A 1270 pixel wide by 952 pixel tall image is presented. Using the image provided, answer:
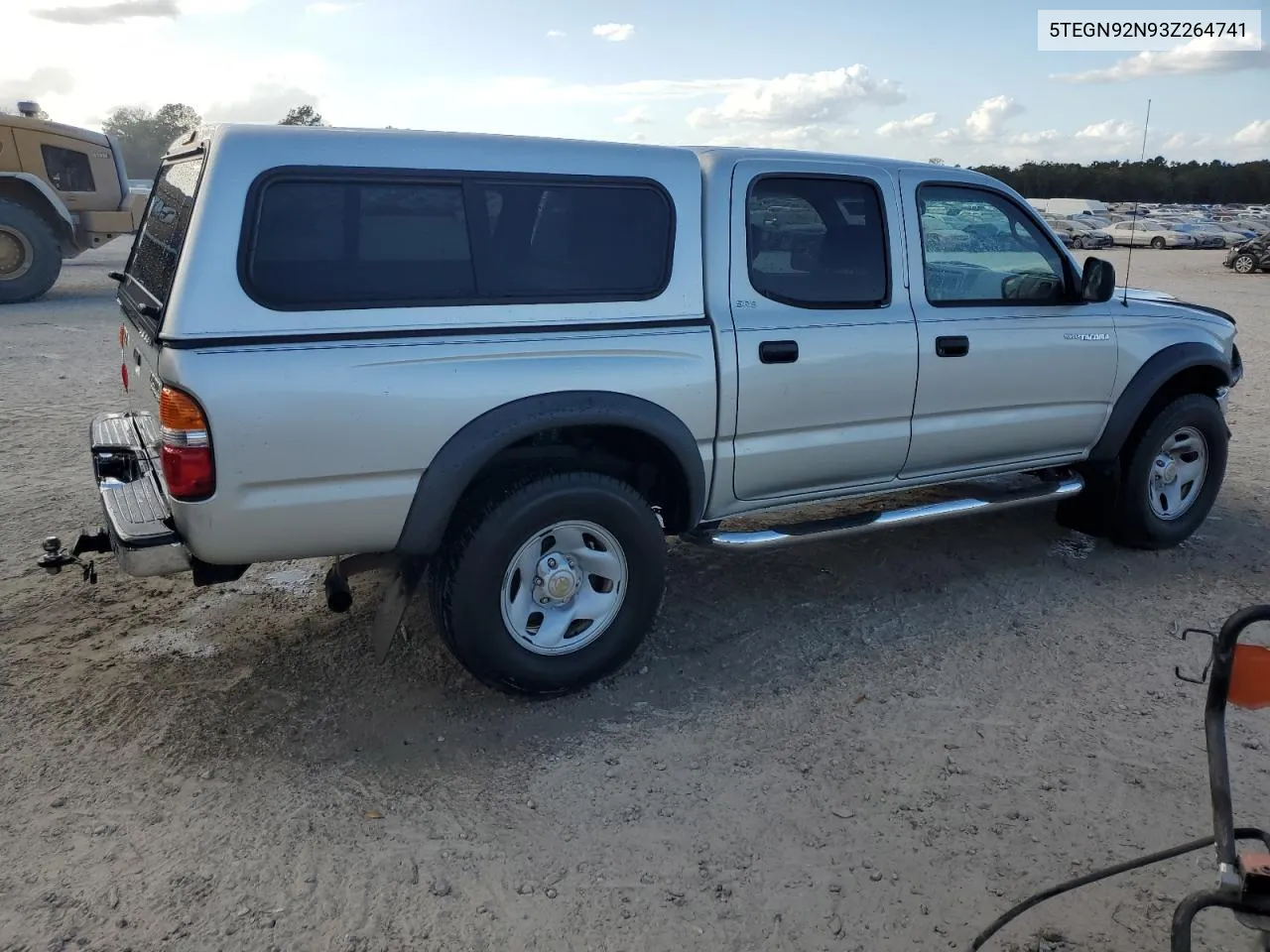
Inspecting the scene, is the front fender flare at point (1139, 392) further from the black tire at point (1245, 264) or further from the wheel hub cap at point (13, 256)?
the black tire at point (1245, 264)

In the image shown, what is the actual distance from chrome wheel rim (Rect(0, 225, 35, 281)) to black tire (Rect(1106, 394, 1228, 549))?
13586mm

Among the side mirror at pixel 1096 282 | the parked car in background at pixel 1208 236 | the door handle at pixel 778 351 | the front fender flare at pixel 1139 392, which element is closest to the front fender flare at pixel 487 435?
the door handle at pixel 778 351

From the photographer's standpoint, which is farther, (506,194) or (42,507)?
(42,507)

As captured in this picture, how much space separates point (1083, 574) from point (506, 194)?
341 cm

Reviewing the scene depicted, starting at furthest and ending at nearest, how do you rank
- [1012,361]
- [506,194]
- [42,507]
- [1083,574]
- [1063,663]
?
[42,507]
[1083,574]
[1012,361]
[1063,663]
[506,194]

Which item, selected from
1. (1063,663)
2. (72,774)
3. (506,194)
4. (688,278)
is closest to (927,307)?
(688,278)

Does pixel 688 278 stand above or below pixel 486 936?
above

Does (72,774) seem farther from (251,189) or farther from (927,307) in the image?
(927,307)

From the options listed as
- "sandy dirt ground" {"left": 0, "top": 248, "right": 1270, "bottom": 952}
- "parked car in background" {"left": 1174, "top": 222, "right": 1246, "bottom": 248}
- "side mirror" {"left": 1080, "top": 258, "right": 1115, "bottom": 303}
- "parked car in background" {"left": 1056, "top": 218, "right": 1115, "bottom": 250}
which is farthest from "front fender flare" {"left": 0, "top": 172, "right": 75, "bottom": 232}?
"parked car in background" {"left": 1174, "top": 222, "right": 1246, "bottom": 248}

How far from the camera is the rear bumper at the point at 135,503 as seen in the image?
3312mm

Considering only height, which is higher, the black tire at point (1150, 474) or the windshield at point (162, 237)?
the windshield at point (162, 237)

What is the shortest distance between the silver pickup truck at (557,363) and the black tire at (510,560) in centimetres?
1

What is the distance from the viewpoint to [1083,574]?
5191mm

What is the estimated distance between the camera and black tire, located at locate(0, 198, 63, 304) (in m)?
13.4
